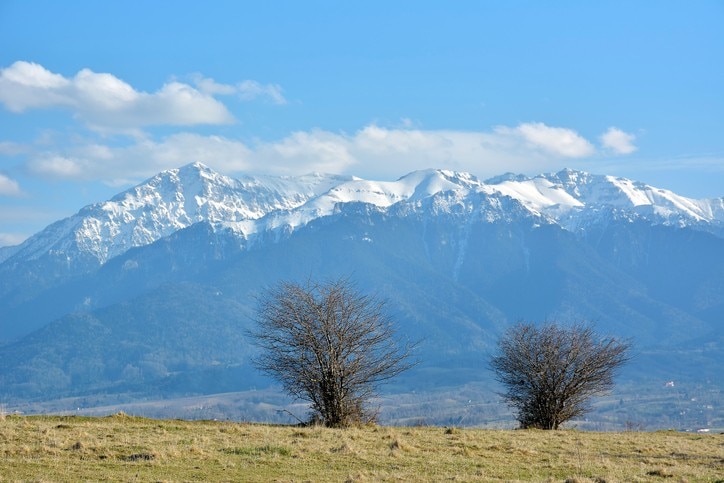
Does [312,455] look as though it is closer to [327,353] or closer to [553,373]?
[327,353]

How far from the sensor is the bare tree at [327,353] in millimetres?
46031

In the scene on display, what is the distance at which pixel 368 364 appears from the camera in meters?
47.4

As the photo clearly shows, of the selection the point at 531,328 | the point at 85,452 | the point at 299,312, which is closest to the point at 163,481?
the point at 85,452

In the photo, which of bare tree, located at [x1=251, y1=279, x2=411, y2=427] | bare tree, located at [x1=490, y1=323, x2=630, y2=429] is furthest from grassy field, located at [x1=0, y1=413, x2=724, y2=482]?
bare tree, located at [x1=490, y1=323, x2=630, y2=429]

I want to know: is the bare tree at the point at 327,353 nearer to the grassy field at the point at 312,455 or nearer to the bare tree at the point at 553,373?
the grassy field at the point at 312,455

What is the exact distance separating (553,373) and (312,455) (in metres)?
26.6

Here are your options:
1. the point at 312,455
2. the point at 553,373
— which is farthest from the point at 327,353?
the point at 553,373

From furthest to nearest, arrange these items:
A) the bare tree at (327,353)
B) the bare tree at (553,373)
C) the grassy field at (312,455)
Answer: the bare tree at (553,373)
the bare tree at (327,353)
the grassy field at (312,455)

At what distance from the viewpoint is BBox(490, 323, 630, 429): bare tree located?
54375 mm

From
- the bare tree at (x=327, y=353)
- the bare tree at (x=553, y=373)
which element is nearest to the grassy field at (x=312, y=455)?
the bare tree at (x=327, y=353)

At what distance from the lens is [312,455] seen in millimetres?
31656

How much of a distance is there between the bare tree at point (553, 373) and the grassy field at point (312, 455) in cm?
1220

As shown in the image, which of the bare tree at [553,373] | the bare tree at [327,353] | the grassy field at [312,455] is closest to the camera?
the grassy field at [312,455]

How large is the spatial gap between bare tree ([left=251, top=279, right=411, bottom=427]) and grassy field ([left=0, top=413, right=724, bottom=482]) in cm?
448
